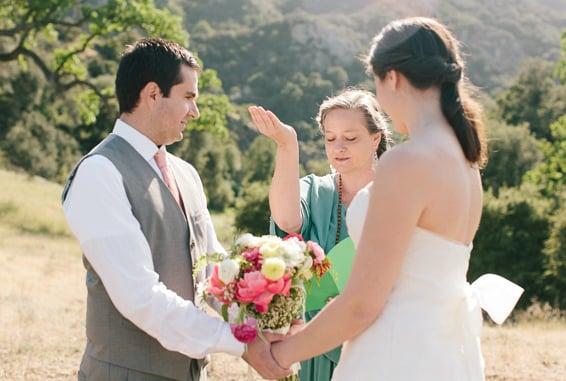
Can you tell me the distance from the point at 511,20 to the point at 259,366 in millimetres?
117202

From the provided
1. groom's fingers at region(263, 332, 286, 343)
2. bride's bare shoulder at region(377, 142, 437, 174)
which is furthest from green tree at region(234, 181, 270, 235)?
bride's bare shoulder at region(377, 142, 437, 174)

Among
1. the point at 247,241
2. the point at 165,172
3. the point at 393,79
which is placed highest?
the point at 393,79

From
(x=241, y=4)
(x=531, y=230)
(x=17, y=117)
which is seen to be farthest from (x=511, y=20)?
(x=531, y=230)

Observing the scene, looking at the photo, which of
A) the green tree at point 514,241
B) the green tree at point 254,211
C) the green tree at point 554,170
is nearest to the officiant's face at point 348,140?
the green tree at point 514,241

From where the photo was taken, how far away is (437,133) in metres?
2.76

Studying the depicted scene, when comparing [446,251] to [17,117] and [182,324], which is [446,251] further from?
[17,117]

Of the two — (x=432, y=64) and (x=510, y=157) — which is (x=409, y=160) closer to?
(x=432, y=64)

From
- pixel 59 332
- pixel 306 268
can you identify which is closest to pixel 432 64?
pixel 306 268

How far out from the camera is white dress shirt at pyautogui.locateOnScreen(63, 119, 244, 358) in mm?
3062

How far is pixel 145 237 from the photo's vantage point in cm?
318

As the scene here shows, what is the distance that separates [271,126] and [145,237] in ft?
3.36

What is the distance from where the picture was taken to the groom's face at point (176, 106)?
3.41 metres

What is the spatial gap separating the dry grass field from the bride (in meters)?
4.54

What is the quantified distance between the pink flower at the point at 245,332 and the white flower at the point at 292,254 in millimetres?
287
